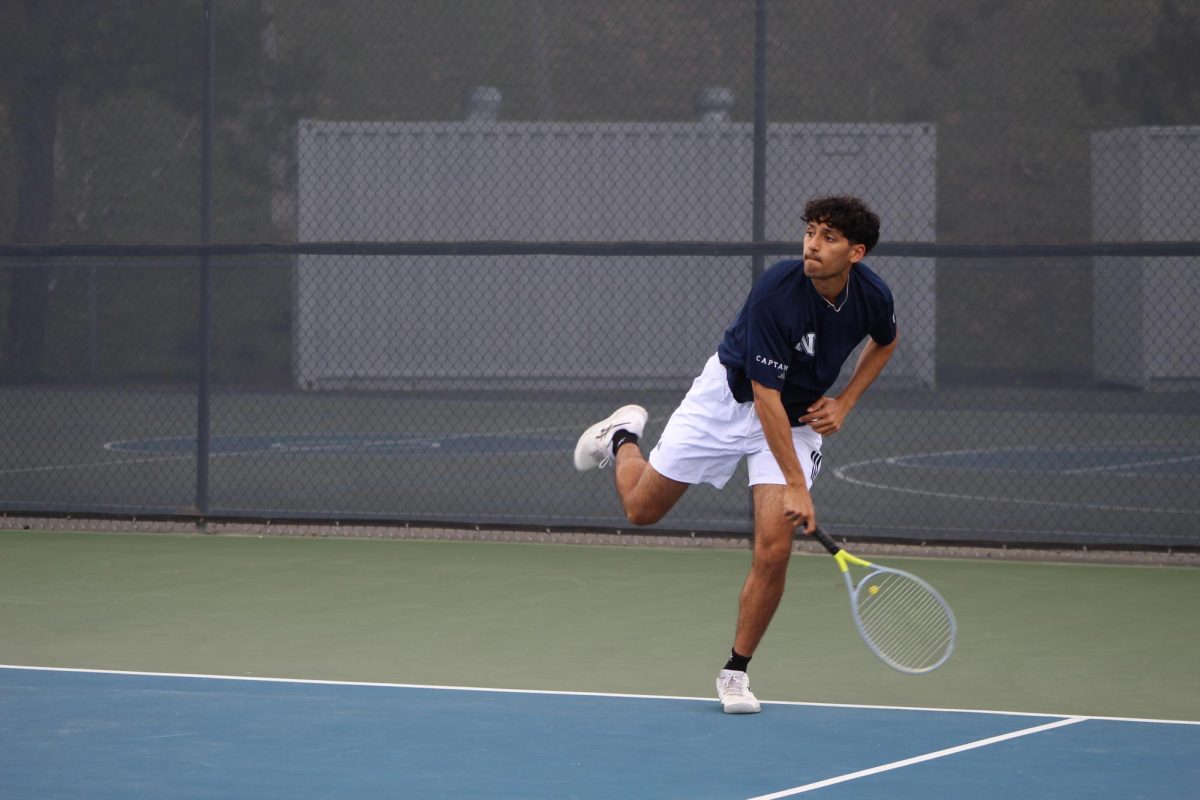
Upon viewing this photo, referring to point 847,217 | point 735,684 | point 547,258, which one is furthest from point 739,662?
point 547,258

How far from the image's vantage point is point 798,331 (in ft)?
19.8

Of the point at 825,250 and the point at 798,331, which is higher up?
the point at 825,250

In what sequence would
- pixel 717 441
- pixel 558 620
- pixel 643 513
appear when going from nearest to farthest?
pixel 717 441
pixel 643 513
pixel 558 620

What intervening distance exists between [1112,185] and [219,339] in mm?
8644

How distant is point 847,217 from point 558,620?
266cm

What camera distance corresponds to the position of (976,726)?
597 centimetres

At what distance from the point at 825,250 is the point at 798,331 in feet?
0.98

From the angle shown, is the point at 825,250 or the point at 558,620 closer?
the point at 825,250

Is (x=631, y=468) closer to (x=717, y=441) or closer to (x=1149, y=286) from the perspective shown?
(x=717, y=441)

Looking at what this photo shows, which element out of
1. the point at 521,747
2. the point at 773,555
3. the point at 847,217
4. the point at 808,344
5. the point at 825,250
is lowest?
the point at 521,747

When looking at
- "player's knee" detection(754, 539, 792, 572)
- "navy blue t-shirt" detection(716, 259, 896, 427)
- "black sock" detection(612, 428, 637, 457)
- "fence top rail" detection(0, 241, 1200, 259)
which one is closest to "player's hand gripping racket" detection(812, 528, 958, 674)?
"player's knee" detection(754, 539, 792, 572)

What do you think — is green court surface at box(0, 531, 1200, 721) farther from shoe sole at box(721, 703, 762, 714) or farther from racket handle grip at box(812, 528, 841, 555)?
racket handle grip at box(812, 528, 841, 555)

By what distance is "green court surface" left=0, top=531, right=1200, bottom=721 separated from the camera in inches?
264

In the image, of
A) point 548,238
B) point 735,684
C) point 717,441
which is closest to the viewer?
point 735,684
